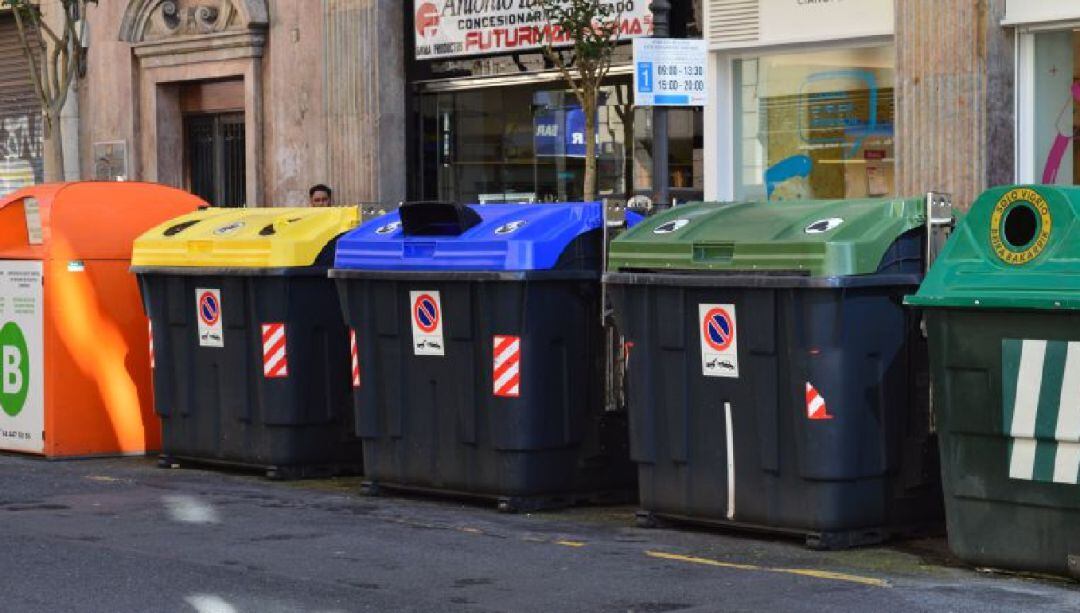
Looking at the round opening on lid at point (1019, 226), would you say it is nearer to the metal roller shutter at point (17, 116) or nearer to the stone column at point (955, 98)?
the stone column at point (955, 98)

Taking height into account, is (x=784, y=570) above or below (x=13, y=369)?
below

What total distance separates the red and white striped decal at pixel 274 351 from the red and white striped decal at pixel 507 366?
2.05 m

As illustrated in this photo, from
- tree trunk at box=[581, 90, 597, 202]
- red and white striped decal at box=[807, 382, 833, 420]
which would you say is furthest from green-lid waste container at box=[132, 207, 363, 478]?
red and white striped decal at box=[807, 382, 833, 420]

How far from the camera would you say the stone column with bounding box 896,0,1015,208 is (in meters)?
14.1

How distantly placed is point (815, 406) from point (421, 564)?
196cm

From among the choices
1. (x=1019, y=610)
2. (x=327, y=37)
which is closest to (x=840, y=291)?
(x=1019, y=610)

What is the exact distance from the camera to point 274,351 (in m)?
12.5

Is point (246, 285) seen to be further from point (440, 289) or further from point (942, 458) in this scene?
point (942, 458)

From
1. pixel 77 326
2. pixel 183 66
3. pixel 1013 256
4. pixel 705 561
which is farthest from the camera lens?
pixel 183 66

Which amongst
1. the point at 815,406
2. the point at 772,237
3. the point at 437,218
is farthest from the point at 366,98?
the point at 815,406

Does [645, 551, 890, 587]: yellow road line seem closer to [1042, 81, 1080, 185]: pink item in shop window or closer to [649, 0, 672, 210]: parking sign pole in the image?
[649, 0, 672, 210]: parking sign pole

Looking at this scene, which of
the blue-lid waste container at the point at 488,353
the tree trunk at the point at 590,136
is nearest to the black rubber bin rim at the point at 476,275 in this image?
the blue-lid waste container at the point at 488,353

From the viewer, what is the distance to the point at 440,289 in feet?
36.5

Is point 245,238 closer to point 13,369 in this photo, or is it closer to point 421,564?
point 13,369
